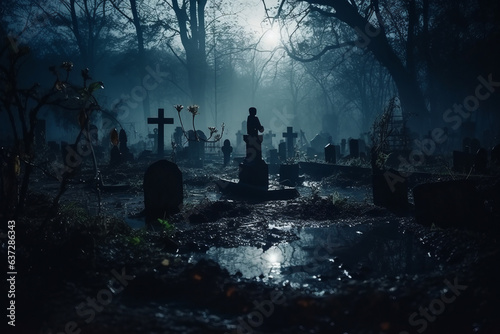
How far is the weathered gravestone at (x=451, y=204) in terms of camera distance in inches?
239

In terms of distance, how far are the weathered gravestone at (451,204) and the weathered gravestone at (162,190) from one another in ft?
15.6

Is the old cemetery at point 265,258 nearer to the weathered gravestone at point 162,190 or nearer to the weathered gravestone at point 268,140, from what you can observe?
the weathered gravestone at point 162,190

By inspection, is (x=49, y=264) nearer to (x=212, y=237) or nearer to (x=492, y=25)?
(x=212, y=237)

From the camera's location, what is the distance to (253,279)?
13.8 ft

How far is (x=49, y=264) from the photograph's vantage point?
4.23m

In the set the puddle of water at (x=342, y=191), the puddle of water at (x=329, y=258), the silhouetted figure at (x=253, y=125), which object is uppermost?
the silhouetted figure at (x=253, y=125)

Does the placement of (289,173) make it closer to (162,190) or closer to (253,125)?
(253,125)

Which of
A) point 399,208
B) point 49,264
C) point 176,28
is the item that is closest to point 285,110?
point 176,28

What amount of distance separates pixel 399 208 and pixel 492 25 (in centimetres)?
2000

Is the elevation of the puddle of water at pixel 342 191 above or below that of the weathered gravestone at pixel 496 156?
below

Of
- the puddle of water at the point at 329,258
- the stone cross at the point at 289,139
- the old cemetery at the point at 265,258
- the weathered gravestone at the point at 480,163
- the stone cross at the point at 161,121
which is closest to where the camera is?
the old cemetery at the point at 265,258

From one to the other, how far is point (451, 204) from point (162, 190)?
5.36m

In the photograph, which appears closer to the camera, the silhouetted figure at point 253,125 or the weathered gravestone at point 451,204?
the weathered gravestone at point 451,204

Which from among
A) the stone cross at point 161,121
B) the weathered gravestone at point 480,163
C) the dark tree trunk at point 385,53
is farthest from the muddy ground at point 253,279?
the dark tree trunk at point 385,53
